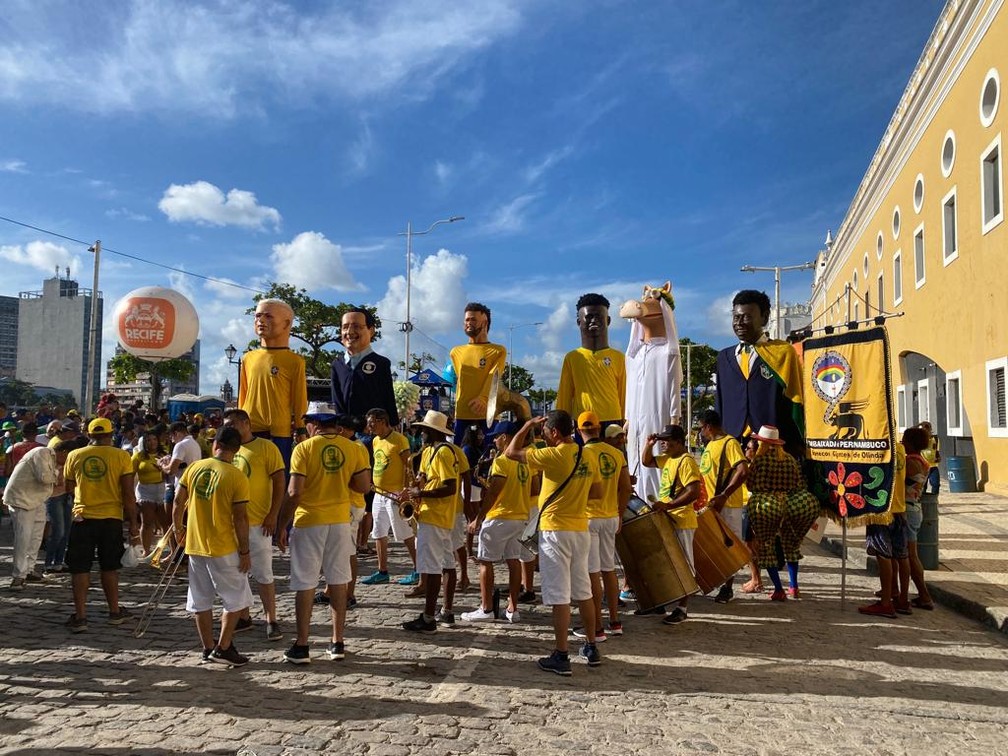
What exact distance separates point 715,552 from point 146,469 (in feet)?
22.3

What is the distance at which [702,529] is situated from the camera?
6.66 m

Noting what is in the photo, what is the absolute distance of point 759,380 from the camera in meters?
7.31

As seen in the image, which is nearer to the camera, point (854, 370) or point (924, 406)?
point (854, 370)

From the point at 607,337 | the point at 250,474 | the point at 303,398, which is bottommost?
the point at 250,474

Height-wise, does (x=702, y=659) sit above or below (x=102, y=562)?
below

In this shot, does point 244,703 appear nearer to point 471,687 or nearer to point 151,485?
point 471,687

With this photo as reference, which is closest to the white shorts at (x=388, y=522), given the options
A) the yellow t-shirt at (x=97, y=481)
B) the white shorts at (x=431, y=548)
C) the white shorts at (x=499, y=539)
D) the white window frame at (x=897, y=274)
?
the white shorts at (x=499, y=539)

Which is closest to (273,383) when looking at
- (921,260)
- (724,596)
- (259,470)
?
(259,470)

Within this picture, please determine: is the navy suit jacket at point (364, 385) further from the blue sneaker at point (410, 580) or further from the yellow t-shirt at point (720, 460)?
the yellow t-shirt at point (720, 460)

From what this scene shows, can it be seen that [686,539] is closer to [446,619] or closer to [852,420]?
[852,420]

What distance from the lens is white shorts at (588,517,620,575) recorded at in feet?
18.7

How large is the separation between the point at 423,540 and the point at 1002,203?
13.6 m

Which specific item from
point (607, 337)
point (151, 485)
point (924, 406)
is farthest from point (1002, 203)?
point (151, 485)

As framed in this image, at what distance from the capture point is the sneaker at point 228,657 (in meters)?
5.02
